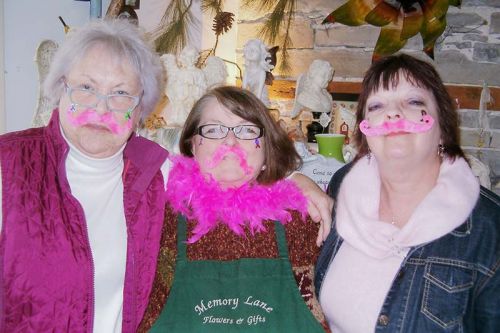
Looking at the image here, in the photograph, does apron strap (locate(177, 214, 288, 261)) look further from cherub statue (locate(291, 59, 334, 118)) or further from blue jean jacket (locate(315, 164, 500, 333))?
cherub statue (locate(291, 59, 334, 118))

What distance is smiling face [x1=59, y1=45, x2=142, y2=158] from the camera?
3.99 ft

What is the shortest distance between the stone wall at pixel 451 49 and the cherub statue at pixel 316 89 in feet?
1.73

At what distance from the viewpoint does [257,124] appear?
4.68 feet

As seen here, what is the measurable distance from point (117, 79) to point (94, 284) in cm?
55

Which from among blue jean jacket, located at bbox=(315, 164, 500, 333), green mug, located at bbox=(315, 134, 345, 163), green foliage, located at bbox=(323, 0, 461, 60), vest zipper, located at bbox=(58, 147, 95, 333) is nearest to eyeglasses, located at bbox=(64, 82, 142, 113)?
vest zipper, located at bbox=(58, 147, 95, 333)

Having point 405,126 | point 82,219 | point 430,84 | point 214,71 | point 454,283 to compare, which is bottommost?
point 454,283

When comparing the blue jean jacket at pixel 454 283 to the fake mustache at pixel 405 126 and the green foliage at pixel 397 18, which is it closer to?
the fake mustache at pixel 405 126

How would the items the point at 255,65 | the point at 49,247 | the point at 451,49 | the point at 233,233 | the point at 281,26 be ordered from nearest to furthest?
the point at 49,247
the point at 233,233
the point at 255,65
the point at 451,49
the point at 281,26

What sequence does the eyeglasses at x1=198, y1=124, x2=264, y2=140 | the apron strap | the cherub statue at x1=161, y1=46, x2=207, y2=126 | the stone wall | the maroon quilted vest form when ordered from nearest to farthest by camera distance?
the maroon quilted vest, the apron strap, the eyeglasses at x1=198, y1=124, x2=264, y2=140, the cherub statue at x1=161, y1=46, x2=207, y2=126, the stone wall

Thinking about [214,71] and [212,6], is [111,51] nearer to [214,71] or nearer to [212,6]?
[214,71]

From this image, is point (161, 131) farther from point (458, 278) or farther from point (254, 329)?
point (458, 278)

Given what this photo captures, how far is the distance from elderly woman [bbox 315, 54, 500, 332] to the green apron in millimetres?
120

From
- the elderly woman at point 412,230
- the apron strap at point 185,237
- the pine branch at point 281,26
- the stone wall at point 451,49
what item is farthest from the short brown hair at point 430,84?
the pine branch at point 281,26

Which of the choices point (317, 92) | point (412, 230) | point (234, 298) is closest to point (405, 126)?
point (412, 230)
